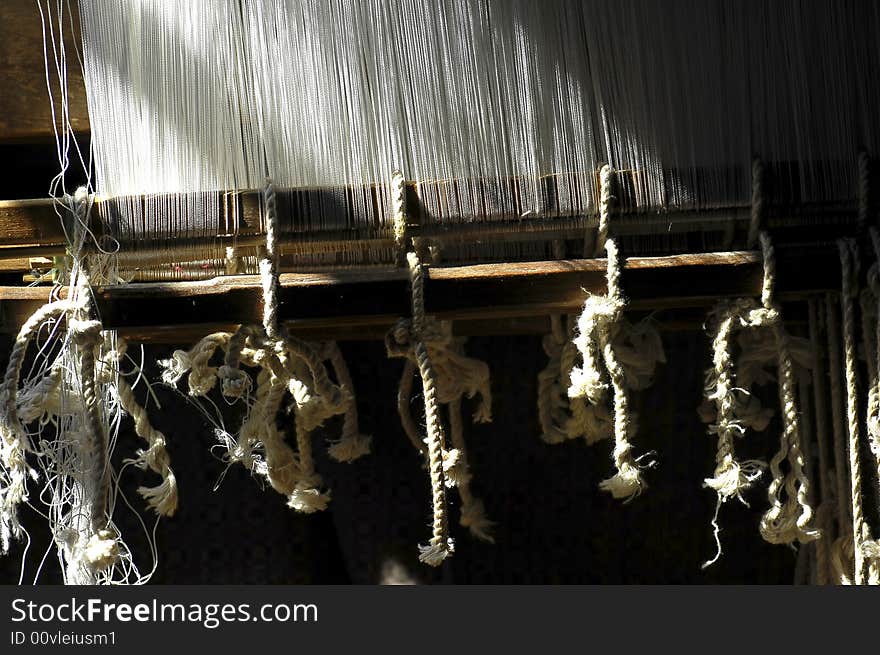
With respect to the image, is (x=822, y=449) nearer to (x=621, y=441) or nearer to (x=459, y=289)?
(x=621, y=441)

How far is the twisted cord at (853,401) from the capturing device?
95 centimetres

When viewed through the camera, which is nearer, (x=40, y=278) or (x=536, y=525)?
(x=40, y=278)

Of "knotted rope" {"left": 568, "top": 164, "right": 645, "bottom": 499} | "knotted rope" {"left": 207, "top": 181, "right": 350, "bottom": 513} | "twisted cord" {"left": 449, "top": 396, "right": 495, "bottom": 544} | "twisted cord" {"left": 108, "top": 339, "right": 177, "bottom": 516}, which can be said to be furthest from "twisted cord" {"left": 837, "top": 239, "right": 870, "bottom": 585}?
"twisted cord" {"left": 108, "top": 339, "right": 177, "bottom": 516}

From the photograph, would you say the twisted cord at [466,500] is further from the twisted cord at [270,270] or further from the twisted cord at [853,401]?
the twisted cord at [853,401]

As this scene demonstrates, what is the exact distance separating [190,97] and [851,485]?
87 centimetres

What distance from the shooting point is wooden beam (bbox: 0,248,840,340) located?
3.11 ft

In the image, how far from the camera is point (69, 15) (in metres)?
1.04

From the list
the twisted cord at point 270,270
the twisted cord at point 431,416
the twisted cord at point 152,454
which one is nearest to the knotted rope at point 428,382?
the twisted cord at point 431,416

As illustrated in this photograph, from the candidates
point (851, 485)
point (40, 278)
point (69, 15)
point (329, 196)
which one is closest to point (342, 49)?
point (329, 196)

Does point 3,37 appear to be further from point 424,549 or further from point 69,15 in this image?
point 424,549

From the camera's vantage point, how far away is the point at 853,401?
968 millimetres

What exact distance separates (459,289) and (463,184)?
0.38 feet

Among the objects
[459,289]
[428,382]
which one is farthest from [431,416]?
[459,289]
